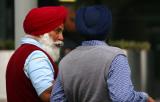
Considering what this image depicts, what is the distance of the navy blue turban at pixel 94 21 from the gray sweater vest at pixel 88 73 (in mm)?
98

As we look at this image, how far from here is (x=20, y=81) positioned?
417cm

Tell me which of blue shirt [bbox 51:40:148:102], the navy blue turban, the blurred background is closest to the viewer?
blue shirt [bbox 51:40:148:102]

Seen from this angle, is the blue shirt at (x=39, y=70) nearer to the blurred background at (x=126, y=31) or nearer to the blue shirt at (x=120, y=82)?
the blurred background at (x=126, y=31)

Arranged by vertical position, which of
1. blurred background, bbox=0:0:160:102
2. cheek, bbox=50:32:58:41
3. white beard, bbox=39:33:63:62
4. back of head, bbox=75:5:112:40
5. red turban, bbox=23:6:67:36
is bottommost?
blurred background, bbox=0:0:160:102

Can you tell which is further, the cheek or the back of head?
the cheek

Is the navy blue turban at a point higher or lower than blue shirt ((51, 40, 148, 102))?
higher

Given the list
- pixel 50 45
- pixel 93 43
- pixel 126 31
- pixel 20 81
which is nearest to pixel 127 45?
pixel 50 45

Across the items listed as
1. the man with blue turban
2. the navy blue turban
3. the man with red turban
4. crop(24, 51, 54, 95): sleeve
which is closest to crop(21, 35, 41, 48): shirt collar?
the man with red turban

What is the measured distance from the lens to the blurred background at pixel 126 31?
6.85m

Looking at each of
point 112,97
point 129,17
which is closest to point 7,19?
point 129,17

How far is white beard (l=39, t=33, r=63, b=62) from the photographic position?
4.25 m

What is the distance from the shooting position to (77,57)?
12.2ft

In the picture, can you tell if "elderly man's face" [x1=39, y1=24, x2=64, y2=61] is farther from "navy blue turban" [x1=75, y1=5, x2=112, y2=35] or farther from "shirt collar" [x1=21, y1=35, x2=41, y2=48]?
"navy blue turban" [x1=75, y1=5, x2=112, y2=35]

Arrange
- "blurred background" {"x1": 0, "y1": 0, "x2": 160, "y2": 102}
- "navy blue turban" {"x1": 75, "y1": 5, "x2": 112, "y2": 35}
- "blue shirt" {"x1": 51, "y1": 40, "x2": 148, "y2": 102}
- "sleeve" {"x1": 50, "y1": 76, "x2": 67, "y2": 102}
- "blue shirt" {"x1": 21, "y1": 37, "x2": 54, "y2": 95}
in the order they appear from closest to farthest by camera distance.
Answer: "blue shirt" {"x1": 51, "y1": 40, "x2": 148, "y2": 102} < "navy blue turban" {"x1": 75, "y1": 5, "x2": 112, "y2": 35} < "sleeve" {"x1": 50, "y1": 76, "x2": 67, "y2": 102} < "blue shirt" {"x1": 21, "y1": 37, "x2": 54, "y2": 95} < "blurred background" {"x1": 0, "y1": 0, "x2": 160, "y2": 102}
